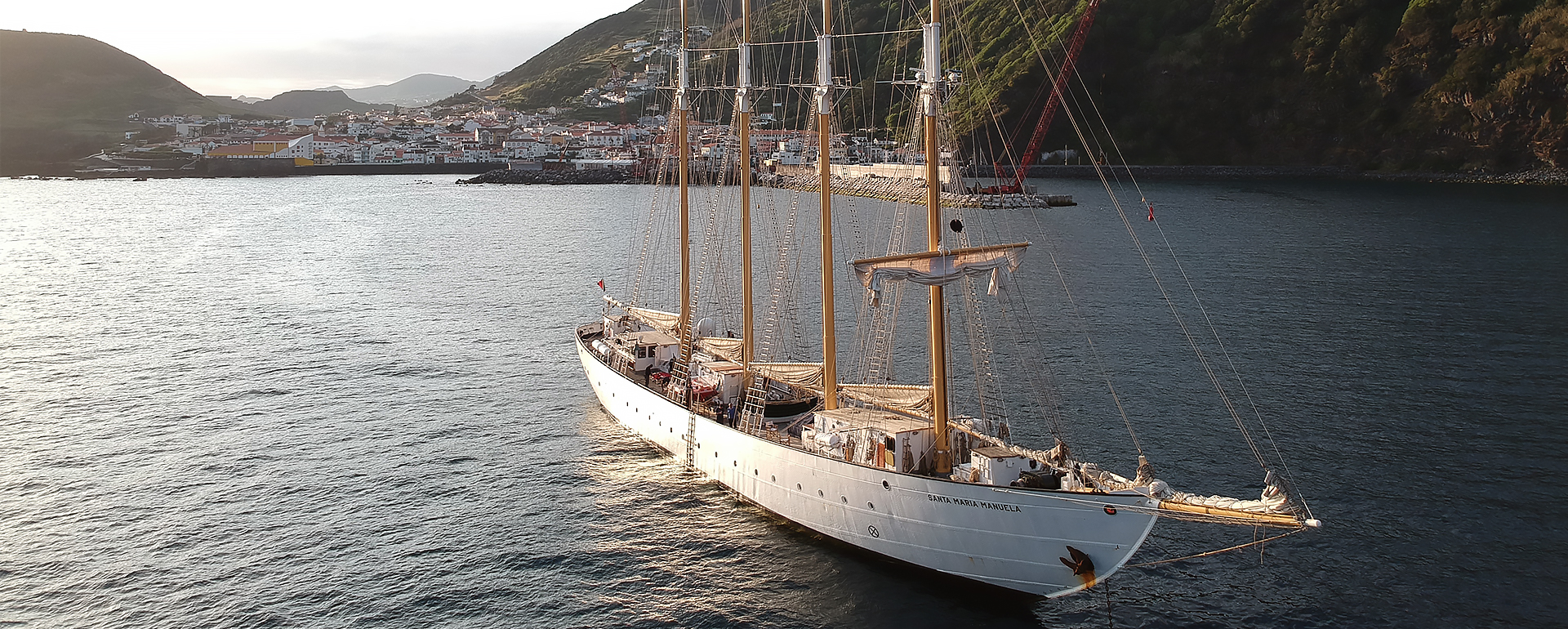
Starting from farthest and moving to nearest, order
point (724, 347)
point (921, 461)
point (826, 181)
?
1. point (724, 347)
2. point (826, 181)
3. point (921, 461)

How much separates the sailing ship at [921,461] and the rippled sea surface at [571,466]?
1.25 meters

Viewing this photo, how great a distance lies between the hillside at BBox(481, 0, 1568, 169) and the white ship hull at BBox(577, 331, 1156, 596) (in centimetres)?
11062

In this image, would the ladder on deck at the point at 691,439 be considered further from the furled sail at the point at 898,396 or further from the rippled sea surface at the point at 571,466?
the furled sail at the point at 898,396

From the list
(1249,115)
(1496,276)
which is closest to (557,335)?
(1496,276)

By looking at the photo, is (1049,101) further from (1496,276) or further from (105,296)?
(105,296)

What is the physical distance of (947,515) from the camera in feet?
79.5

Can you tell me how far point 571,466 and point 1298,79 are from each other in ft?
556

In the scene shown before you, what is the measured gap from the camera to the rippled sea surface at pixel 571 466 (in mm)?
25469

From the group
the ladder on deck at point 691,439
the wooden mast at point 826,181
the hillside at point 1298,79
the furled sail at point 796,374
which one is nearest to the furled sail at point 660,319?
the ladder on deck at point 691,439

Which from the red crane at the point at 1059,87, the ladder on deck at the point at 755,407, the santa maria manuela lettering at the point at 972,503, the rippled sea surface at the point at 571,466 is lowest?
the rippled sea surface at the point at 571,466

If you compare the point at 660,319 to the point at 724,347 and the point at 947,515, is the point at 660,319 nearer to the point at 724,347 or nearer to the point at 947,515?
the point at 724,347

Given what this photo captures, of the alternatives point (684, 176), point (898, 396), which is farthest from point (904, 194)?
point (898, 396)

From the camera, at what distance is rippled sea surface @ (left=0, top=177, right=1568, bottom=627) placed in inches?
1003

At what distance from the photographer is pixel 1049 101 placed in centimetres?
17250
